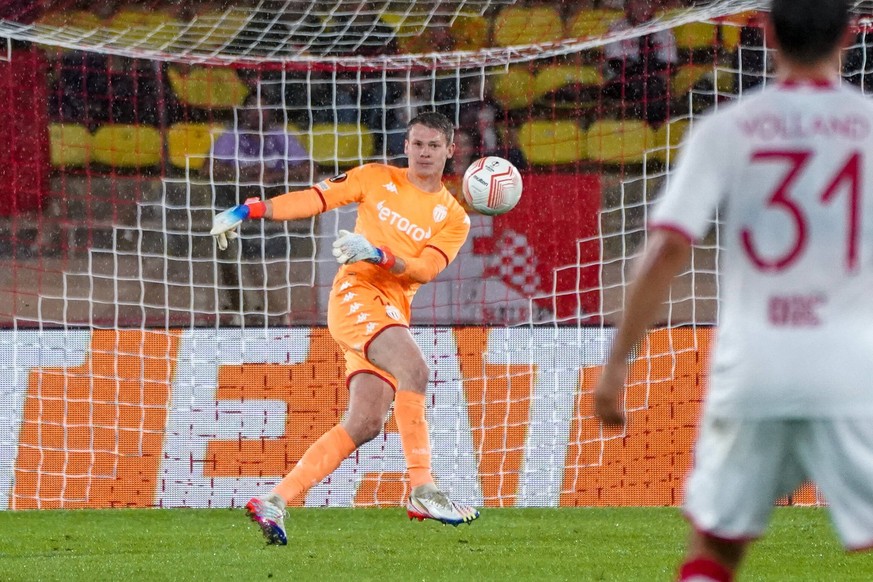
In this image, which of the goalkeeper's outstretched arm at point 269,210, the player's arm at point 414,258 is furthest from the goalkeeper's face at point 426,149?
the goalkeeper's outstretched arm at point 269,210

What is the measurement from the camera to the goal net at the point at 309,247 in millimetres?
8438

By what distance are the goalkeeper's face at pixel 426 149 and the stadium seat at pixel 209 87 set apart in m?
3.58

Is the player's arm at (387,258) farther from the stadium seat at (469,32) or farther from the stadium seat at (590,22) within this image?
the stadium seat at (469,32)

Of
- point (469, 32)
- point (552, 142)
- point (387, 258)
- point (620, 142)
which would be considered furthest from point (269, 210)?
point (469, 32)

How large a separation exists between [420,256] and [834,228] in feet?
13.5

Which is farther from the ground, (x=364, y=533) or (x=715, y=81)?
(x=715, y=81)

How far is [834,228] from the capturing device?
2.75 metres

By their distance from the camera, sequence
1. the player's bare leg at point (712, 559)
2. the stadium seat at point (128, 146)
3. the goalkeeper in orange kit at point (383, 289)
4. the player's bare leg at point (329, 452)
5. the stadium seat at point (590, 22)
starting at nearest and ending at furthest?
1. the player's bare leg at point (712, 559)
2. the player's bare leg at point (329, 452)
3. the goalkeeper in orange kit at point (383, 289)
4. the stadium seat at point (590, 22)
5. the stadium seat at point (128, 146)

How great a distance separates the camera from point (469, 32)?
34.4 ft

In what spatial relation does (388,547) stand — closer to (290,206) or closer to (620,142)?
(290,206)

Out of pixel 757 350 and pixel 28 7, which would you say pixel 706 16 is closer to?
pixel 28 7

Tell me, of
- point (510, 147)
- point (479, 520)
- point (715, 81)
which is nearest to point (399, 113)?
point (510, 147)

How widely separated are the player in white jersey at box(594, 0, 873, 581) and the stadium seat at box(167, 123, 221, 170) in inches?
306

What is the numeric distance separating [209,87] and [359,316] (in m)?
4.25
